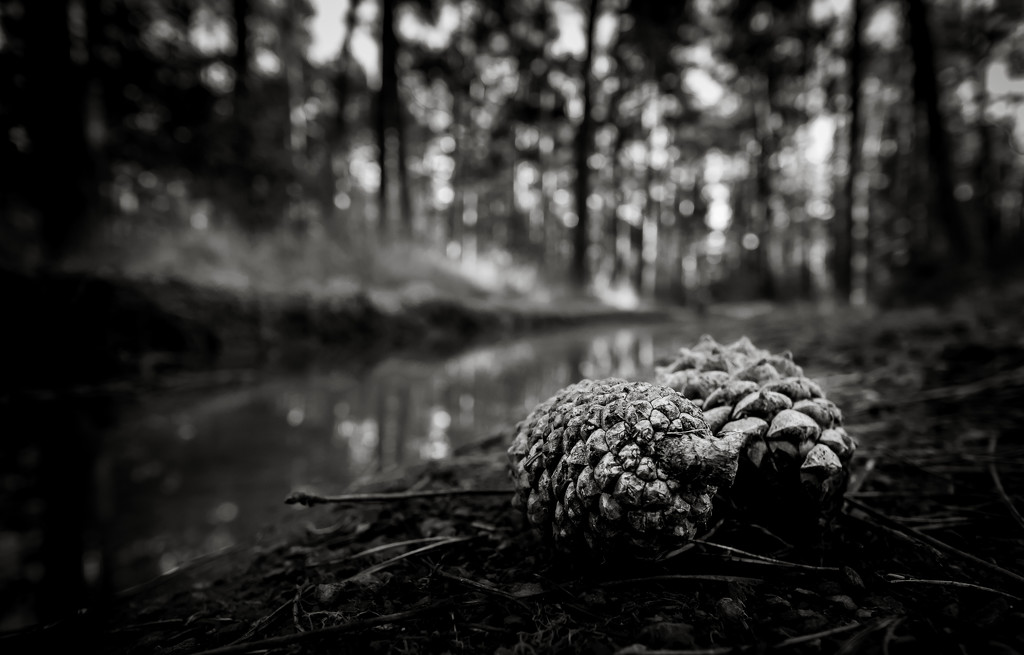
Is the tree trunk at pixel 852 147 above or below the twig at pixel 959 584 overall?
above

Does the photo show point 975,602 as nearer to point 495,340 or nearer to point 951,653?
point 951,653

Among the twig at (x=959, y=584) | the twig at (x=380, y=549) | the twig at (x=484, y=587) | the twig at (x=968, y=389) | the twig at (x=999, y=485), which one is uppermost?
the twig at (x=968, y=389)

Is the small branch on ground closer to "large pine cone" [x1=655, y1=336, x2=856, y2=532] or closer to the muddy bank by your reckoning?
"large pine cone" [x1=655, y1=336, x2=856, y2=532]

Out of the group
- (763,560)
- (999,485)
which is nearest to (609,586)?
(763,560)

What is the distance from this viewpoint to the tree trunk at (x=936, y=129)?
25.1ft

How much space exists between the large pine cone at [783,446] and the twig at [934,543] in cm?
15

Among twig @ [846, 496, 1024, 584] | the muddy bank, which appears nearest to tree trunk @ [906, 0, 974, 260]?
the muddy bank

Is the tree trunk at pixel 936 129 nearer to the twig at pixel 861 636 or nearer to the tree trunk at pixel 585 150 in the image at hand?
the tree trunk at pixel 585 150

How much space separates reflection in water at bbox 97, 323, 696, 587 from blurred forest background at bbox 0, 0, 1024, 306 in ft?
7.47

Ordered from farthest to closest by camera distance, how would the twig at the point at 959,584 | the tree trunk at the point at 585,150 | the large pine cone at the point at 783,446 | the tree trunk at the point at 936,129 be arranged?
1. the tree trunk at the point at 585,150
2. the tree trunk at the point at 936,129
3. the large pine cone at the point at 783,446
4. the twig at the point at 959,584

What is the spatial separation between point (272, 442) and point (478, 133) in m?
19.8

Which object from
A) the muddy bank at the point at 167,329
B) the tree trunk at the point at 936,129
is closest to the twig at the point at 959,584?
the muddy bank at the point at 167,329

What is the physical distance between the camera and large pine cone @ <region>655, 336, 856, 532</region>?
0.88 meters

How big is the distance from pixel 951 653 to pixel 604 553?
18.7 inches
